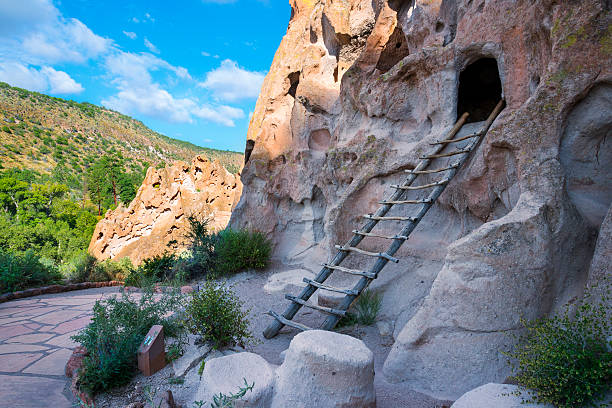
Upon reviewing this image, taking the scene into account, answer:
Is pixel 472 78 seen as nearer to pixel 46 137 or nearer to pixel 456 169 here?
pixel 456 169

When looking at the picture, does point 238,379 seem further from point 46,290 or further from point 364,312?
point 46,290

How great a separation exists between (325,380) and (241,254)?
18.4 feet

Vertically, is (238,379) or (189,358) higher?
(238,379)

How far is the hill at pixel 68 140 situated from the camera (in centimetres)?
3869

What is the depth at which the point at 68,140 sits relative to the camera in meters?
44.6

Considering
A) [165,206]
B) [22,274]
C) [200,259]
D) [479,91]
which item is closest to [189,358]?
[200,259]

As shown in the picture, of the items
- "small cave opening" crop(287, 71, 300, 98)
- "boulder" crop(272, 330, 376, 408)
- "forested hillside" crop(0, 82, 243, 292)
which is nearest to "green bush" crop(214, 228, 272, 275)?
"forested hillside" crop(0, 82, 243, 292)

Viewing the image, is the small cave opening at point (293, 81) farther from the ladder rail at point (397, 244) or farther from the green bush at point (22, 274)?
the green bush at point (22, 274)

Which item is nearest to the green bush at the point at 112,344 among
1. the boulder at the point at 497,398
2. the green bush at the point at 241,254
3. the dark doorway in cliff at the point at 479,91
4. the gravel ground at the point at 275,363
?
the gravel ground at the point at 275,363

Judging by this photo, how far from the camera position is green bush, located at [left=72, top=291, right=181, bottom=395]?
10.1 ft

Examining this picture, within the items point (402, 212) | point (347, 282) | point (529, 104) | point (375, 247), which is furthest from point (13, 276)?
point (529, 104)

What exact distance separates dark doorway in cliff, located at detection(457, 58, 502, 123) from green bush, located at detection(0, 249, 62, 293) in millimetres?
8558

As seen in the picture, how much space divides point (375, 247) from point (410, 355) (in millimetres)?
2538

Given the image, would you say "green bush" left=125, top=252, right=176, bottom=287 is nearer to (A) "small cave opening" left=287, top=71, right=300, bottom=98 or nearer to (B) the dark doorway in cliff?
(A) "small cave opening" left=287, top=71, right=300, bottom=98
